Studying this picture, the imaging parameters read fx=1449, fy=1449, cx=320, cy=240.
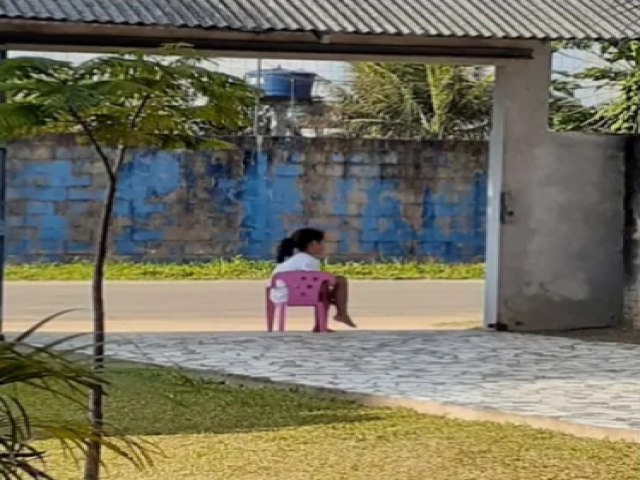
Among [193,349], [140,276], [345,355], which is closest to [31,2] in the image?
[193,349]

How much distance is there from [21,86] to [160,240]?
563 inches

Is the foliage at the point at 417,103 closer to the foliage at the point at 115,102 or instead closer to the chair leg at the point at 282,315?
the chair leg at the point at 282,315

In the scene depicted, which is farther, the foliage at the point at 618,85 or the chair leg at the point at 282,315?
the foliage at the point at 618,85

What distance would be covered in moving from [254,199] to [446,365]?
9964 millimetres

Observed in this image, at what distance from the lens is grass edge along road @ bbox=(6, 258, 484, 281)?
19.0m

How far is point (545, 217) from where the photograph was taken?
1290 cm

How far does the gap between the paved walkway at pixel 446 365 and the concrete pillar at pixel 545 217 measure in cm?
65

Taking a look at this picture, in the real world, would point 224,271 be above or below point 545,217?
below

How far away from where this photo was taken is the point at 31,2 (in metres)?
11.2

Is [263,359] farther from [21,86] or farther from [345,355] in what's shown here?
[21,86]

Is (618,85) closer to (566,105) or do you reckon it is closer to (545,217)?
(566,105)

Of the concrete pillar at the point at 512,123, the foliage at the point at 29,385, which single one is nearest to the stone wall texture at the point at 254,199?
the concrete pillar at the point at 512,123

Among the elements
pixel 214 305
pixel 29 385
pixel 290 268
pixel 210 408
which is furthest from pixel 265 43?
pixel 29 385

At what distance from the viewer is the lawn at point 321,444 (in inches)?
251
